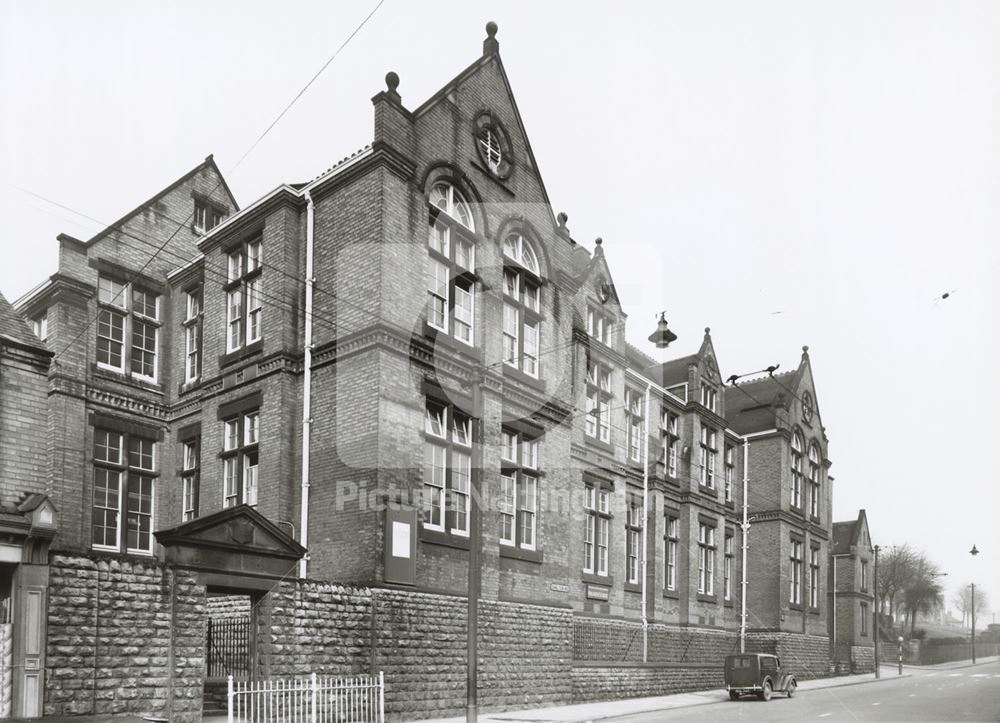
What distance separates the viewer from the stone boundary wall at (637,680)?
86.3 ft

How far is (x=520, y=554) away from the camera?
24.2 m

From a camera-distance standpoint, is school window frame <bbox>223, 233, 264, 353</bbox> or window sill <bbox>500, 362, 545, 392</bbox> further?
window sill <bbox>500, 362, 545, 392</bbox>

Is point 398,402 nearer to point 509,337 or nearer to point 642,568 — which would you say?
point 509,337

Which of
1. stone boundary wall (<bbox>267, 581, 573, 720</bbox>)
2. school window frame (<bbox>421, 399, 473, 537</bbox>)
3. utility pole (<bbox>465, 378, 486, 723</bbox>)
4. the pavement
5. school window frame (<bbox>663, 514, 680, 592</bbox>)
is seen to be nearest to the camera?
the pavement

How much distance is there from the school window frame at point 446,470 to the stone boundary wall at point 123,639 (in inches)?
247

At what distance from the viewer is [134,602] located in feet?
50.3

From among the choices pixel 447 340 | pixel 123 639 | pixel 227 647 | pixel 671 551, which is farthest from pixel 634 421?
pixel 123 639

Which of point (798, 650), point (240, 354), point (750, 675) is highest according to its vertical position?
point (240, 354)

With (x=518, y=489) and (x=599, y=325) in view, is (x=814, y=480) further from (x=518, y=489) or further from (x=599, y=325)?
(x=518, y=489)

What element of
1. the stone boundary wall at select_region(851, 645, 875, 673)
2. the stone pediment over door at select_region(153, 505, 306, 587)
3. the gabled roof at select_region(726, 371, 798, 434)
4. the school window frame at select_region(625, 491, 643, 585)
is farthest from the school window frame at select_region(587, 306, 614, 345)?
the stone boundary wall at select_region(851, 645, 875, 673)

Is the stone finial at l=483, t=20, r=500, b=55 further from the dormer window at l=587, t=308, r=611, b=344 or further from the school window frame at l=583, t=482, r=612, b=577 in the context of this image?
the school window frame at l=583, t=482, r=612, b=577

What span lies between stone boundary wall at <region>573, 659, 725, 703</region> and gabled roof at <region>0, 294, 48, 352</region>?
16.4 m

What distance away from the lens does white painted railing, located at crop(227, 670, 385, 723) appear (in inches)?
637

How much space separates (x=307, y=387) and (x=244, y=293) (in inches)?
143
